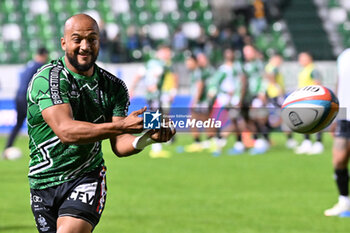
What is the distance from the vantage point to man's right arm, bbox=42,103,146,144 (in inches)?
168

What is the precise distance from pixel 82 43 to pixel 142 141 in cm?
77

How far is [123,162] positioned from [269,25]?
56.4 ft

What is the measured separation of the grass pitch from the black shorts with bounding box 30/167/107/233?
11.4ft

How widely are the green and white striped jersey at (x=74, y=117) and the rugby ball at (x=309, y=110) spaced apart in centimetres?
123

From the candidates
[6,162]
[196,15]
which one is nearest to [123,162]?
[6,162]

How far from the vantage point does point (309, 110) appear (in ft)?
16.9

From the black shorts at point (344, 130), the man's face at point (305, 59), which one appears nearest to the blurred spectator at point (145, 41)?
the man's face at point (305, 59)

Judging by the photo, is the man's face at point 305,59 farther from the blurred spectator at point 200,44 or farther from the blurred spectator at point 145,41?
the blurred spectator at point 145,41

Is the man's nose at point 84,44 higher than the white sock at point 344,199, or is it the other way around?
the man's nose at point 84,44

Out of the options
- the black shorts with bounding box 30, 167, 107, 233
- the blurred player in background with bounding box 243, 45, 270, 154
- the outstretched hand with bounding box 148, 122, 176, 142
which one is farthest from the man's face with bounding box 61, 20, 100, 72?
the blurred player in background with bounding box 243, 45, 270, 154

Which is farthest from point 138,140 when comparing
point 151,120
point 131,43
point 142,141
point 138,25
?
point 138,25

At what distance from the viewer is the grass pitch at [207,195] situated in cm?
880

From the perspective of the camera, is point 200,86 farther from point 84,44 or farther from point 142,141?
point 84,44

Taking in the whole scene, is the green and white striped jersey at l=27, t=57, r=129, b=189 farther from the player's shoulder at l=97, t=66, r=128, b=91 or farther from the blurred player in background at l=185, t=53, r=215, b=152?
the blurred player in background at l=185, t=53, r=215, b=152
